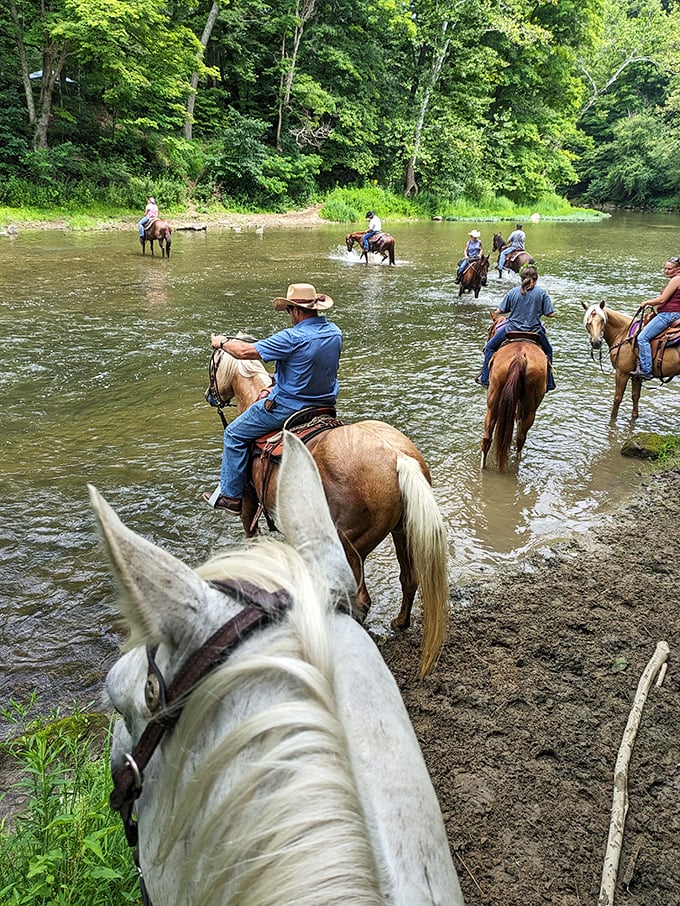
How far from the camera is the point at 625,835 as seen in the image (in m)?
2.49

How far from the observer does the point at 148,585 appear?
1.03 metres

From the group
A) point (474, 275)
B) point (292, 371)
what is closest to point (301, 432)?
point (292, 371)

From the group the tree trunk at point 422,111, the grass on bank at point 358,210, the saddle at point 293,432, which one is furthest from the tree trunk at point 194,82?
the saddle at point 293,432

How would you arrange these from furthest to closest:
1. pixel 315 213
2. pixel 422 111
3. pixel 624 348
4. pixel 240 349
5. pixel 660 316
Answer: pixel 422 111
pixel 315 213
pixel 624 348
pixel 660 316
pixel 240 349

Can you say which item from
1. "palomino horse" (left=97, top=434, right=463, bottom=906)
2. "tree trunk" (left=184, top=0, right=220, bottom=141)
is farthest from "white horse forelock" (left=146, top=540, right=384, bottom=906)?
"tree trunk" (left=184, top=0, right=220, bottom=141)

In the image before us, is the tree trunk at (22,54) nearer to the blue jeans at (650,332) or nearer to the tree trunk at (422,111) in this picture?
the tree trunk at (422,111)

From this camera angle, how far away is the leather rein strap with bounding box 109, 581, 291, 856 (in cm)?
106

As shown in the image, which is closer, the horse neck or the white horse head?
the horse neck

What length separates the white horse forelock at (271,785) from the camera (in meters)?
0.82

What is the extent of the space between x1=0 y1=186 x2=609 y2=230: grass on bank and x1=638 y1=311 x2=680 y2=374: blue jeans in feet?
66.0

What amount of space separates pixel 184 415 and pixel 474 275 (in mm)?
10495

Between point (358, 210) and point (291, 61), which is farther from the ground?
point (291, 61)

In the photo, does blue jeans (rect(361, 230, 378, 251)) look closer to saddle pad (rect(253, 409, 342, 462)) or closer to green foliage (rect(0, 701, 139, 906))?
saddle pad (rect(253, 409, 342, 462))

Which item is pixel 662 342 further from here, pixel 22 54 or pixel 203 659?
pixel 22 54
